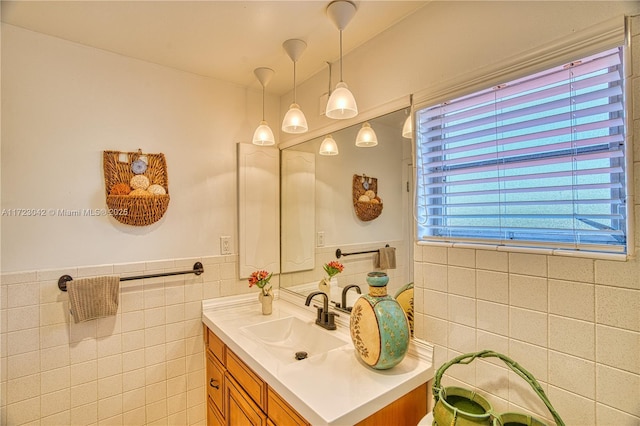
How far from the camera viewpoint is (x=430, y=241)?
51.4 inches

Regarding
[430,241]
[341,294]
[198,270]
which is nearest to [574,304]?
[430,241]

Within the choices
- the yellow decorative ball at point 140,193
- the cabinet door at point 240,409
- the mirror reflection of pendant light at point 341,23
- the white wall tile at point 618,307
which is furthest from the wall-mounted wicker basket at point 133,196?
the white wall tile at point 618,307

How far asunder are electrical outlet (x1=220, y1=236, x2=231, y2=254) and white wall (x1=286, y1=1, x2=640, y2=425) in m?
1.26

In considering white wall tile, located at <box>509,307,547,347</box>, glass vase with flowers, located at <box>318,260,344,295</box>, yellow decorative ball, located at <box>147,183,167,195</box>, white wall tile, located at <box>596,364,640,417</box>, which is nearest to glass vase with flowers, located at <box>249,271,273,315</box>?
glass vase with flowers, located at <box>318,260,344,295</box>

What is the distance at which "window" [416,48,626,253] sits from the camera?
885mm

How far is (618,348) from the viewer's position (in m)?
0.84

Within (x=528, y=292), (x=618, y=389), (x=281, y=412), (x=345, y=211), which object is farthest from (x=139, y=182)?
(x=618, y=389)

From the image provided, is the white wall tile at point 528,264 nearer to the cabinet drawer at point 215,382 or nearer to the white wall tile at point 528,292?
the white wall tile at point 528,292

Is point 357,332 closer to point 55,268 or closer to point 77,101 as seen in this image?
point 55,268

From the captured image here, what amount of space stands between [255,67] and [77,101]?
96 centimetres

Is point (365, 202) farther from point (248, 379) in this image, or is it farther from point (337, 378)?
point (248, 379)

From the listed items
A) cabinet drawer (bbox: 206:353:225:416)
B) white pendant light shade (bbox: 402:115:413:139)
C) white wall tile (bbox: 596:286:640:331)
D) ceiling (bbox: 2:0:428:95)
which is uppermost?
ceiling (bbox: 2:0:428:95)

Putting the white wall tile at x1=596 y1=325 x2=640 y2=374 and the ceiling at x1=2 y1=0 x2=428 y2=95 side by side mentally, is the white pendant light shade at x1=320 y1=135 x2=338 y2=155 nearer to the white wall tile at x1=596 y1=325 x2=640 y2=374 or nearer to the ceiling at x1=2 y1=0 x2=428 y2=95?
the ceiling at x1=2 y1=0 x2=428 y2=95

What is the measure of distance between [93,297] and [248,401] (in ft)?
3.14
